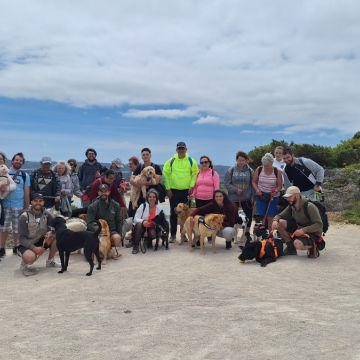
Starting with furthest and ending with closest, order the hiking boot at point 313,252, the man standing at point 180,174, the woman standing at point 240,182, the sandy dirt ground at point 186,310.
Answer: the man standing at point 180,174, the woman standing at point 240,182, the hiking boot at point 313,252, the sandy dirt ground at point 186,310

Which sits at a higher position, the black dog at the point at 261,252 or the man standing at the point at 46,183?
the man standing at the point at 46,183

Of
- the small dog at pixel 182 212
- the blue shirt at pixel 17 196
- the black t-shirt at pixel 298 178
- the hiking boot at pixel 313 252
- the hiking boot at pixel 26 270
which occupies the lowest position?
the hiking boot at pixel 26 270

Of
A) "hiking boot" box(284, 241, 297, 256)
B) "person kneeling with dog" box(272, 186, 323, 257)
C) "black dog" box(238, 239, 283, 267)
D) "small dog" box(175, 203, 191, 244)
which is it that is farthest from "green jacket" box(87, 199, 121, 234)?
"hiking boot" box(284, 241, 297, 256)

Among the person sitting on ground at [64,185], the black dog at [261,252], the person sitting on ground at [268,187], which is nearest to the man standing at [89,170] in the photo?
the person sitting on ground at [64,185]

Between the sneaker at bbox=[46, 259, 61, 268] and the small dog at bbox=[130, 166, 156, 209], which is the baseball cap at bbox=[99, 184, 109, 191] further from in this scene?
the sneaker at bbox=[46, 259, 61, 268]

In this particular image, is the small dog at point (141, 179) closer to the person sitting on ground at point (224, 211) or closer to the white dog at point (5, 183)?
the person sitting on ground at point (224, 211)

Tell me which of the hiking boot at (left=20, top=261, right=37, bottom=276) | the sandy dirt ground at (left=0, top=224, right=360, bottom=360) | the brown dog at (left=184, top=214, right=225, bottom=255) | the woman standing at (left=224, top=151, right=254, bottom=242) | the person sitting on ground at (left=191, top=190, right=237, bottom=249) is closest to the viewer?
the sandy dirt ground at (left=0, top=224, right=360, bottom=360)

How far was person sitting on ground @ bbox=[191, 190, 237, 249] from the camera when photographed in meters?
8.69

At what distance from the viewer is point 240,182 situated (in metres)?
9.05

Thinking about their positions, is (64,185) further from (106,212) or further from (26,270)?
(26,270)

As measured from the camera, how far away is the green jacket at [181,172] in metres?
9.14

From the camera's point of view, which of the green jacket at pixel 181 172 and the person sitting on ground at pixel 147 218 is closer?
the person sitting on ground at pixel 147 218

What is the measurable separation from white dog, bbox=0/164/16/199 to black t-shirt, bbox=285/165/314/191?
5466 mm

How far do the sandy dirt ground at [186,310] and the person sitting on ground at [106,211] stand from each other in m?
0.65
